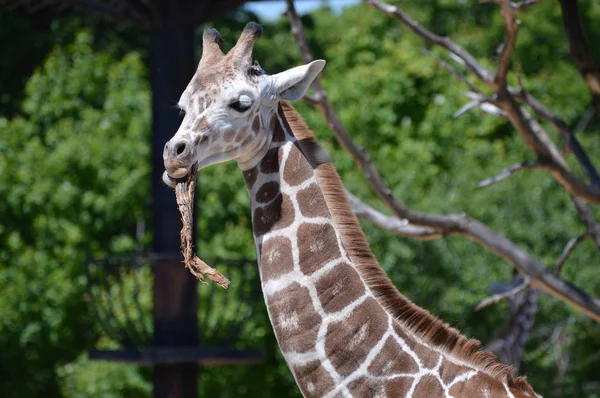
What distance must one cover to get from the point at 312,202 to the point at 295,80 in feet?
1.76

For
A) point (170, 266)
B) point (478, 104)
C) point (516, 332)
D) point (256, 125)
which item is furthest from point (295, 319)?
point (516, 332)

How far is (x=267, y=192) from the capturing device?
16.1 ft

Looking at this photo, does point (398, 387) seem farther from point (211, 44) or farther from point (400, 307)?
point (211, 44)

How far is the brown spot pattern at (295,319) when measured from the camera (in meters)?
4.64

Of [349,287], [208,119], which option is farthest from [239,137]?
[349,287]

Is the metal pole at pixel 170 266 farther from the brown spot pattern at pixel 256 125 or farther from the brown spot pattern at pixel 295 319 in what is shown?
the brown spot pattern at pixel 295 319

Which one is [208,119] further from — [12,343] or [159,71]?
[12,343]

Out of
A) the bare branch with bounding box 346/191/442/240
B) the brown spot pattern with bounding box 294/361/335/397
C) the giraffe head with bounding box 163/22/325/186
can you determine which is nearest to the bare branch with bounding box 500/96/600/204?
the bare branch with bounding box 346/191/442/240

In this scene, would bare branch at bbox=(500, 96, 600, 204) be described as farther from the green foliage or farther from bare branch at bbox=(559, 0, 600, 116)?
the green foliage

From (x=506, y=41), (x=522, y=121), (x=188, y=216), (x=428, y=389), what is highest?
(x=188, y=216)

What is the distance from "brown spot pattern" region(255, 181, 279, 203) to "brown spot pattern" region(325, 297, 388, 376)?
0.64m

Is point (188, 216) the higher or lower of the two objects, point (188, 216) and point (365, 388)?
the higher

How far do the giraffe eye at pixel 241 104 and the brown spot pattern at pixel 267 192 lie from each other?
379mm

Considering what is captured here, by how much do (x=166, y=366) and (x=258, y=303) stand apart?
6074mm
